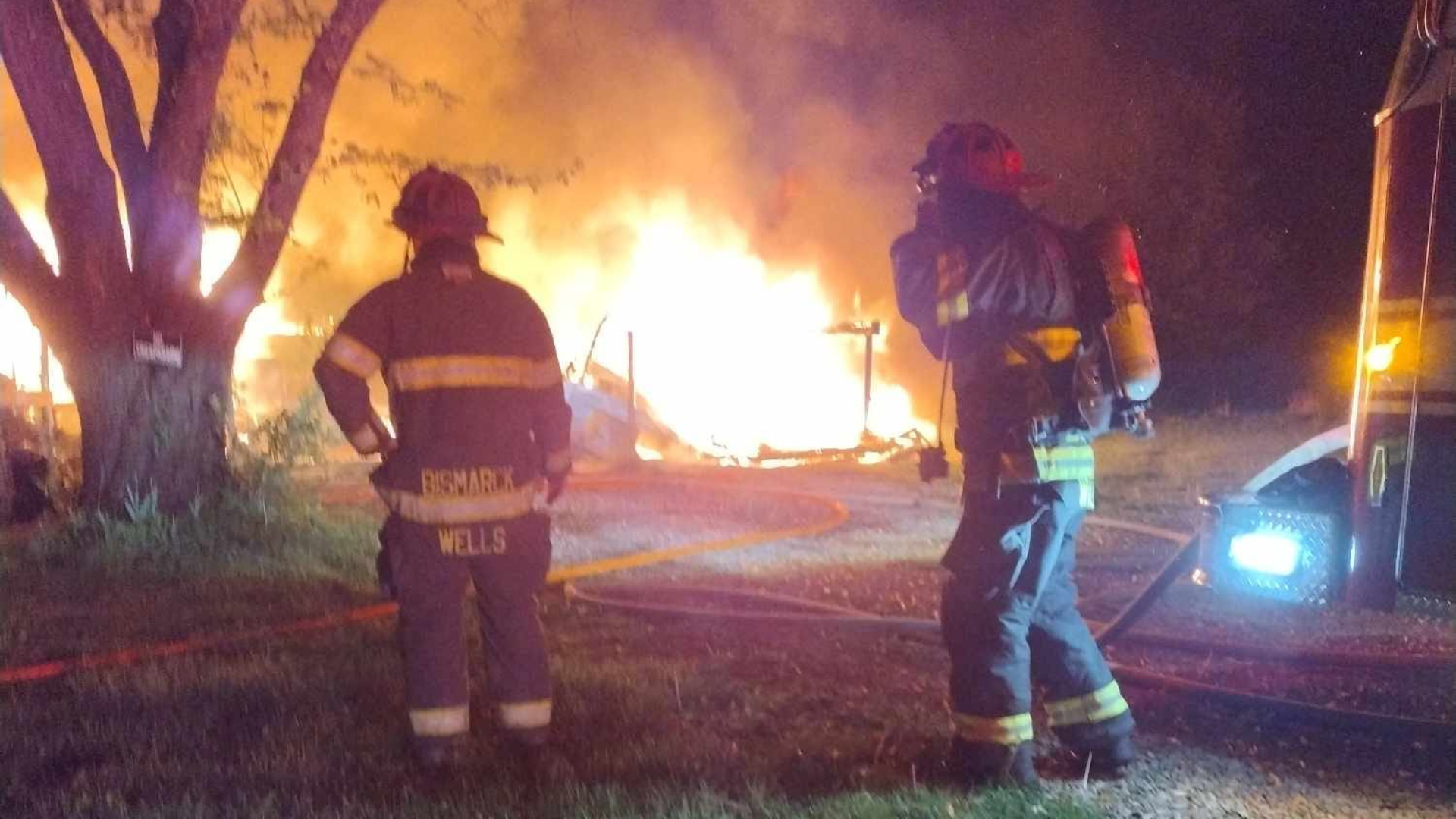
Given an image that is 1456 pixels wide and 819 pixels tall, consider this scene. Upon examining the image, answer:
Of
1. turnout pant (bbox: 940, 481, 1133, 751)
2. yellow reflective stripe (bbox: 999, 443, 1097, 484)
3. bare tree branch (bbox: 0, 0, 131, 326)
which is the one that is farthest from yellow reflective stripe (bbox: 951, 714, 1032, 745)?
bare tree branch (bbox: 0, 0, 131, 326)

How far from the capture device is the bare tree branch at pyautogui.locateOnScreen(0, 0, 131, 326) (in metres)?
6.06

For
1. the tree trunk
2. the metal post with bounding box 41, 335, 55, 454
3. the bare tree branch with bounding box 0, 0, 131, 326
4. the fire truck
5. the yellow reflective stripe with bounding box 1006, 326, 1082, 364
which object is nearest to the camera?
the yellow reflective stripe with bounding box 1006, 326, 1082, 364

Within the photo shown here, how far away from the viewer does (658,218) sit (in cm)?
1723

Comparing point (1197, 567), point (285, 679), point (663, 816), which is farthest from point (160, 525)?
point (1197, 567)

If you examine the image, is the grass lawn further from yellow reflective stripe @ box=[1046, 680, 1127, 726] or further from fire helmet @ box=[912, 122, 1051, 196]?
fire helmet @ box=[912, 122, 1051, 196]

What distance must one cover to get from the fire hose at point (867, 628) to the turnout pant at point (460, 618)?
5.40 ft

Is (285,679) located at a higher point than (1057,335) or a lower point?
lower

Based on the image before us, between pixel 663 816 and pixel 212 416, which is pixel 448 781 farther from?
pixel 212 416

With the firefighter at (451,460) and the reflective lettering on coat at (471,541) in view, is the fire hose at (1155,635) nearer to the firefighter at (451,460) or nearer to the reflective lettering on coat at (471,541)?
the firefighter at (451,460)

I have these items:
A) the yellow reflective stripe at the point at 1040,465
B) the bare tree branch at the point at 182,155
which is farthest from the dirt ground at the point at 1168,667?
the bare tree branch at the point at 182,155

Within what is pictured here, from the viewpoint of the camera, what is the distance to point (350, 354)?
320 centimetres

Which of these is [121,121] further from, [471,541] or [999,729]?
[999,729]

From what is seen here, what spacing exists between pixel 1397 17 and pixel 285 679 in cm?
1833

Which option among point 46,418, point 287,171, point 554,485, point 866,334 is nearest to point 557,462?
point 554,485
